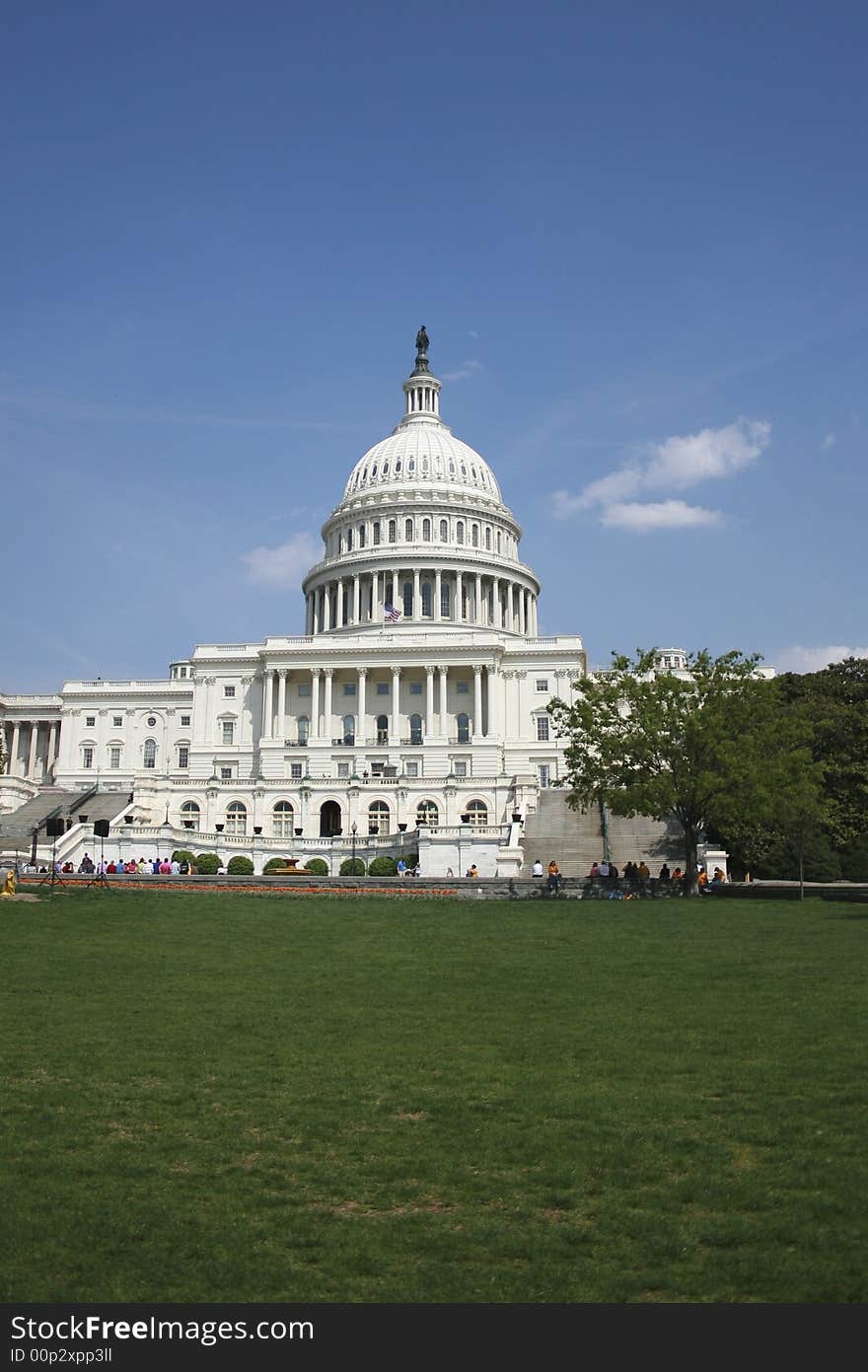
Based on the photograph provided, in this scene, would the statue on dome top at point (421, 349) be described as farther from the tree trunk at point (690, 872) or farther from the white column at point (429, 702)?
the tree trunk at point (690, 872)

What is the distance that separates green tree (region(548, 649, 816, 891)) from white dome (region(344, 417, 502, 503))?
3286 inches

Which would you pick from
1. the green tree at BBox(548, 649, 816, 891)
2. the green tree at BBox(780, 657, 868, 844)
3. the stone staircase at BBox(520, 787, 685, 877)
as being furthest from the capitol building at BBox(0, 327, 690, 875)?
the green tree at BBox(780, 657, 868, 844)

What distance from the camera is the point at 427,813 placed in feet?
286

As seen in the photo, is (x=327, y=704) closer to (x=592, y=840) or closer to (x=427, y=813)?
(x=427, y=813)

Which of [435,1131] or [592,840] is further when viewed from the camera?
[592,840]

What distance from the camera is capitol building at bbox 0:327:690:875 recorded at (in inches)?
3378

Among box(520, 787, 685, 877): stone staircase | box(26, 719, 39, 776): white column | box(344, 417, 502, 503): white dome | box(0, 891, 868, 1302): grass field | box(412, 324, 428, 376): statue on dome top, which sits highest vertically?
box(412, 324, 428, 376): statue on dome top

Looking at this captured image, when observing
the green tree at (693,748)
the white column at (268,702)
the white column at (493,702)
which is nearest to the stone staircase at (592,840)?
the green tree at (693,748)

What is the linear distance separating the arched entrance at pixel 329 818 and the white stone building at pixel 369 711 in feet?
0.73

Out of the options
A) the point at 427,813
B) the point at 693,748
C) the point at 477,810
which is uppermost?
the point at 477,810

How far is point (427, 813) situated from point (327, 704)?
2536cm

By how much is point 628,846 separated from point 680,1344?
63.8m

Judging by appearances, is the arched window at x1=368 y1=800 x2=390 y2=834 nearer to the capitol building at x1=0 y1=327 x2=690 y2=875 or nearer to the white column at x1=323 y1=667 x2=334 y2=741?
the capitol building at x1=0 y1=327 x2=690 y2=875

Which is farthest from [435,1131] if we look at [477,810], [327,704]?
[327,704]
